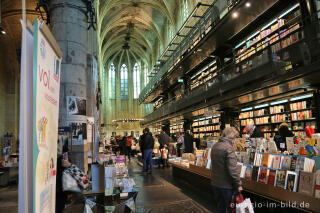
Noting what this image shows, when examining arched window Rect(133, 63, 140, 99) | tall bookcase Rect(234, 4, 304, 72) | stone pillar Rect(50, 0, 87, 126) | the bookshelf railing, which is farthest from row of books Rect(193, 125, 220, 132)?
arched window Rect(133, 63, 140, 99)

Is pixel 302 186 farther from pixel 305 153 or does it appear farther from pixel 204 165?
pixel 204 165

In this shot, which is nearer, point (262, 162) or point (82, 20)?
point (262, 162)

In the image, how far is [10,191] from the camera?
22.6 feet

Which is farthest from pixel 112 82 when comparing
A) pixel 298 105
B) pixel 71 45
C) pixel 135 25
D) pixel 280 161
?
pixel 280 161

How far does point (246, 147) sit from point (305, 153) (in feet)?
4.55

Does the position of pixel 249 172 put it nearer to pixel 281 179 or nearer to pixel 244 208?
pixel 281 179

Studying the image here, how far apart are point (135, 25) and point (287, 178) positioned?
106ft

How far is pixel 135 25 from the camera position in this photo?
32.8 meters

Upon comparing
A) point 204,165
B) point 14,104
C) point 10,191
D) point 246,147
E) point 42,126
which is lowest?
point 10,191

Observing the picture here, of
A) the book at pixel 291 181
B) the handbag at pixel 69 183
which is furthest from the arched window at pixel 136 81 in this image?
the handbag at pixel 69 183

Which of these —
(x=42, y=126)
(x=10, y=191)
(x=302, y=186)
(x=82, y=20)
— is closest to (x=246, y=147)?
(x=302, y=186)

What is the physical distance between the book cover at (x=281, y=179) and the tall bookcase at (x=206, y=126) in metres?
10.5

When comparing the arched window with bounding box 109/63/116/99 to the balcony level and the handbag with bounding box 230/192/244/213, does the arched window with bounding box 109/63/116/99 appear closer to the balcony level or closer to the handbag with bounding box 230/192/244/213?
the balcony level

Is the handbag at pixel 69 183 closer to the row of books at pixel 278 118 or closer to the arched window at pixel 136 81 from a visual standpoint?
the row of books at pixel 278 118
